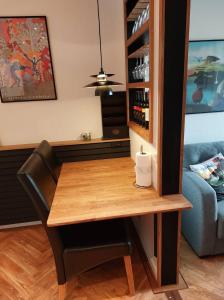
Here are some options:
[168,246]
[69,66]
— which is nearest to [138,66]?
[69,66]

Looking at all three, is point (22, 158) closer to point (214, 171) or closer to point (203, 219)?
point (203, 219)

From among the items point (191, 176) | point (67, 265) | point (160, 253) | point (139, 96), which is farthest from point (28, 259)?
point (139, 96)

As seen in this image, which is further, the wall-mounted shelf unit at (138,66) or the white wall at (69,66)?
the white wall at (69,66)

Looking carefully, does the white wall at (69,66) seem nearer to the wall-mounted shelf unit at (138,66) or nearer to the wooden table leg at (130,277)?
the wall-mounted shelf unit at (138,66)

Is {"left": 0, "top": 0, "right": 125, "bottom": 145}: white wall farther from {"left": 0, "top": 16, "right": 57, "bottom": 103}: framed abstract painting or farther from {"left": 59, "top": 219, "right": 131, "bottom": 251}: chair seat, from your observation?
{"left": 59, "top": 219, "right": 131, "bottom": 251}: chair seat

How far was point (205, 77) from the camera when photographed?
96.8 inches

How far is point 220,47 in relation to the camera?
2.40 m

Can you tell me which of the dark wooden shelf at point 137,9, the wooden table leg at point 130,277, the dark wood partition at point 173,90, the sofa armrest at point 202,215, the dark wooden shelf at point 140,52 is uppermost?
the dark wooden shelf at point 137,9

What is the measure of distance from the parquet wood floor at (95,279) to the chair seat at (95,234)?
0.46 metres

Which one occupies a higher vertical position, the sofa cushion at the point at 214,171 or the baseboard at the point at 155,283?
the sofa cushion at the point at 214,171

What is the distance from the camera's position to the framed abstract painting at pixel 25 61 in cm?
215

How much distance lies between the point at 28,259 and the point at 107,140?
1395mm

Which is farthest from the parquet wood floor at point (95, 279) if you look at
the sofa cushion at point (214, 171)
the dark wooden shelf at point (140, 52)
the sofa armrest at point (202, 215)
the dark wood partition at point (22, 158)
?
the dark wooden shelf at point (140, 52)

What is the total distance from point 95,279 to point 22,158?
137cm
